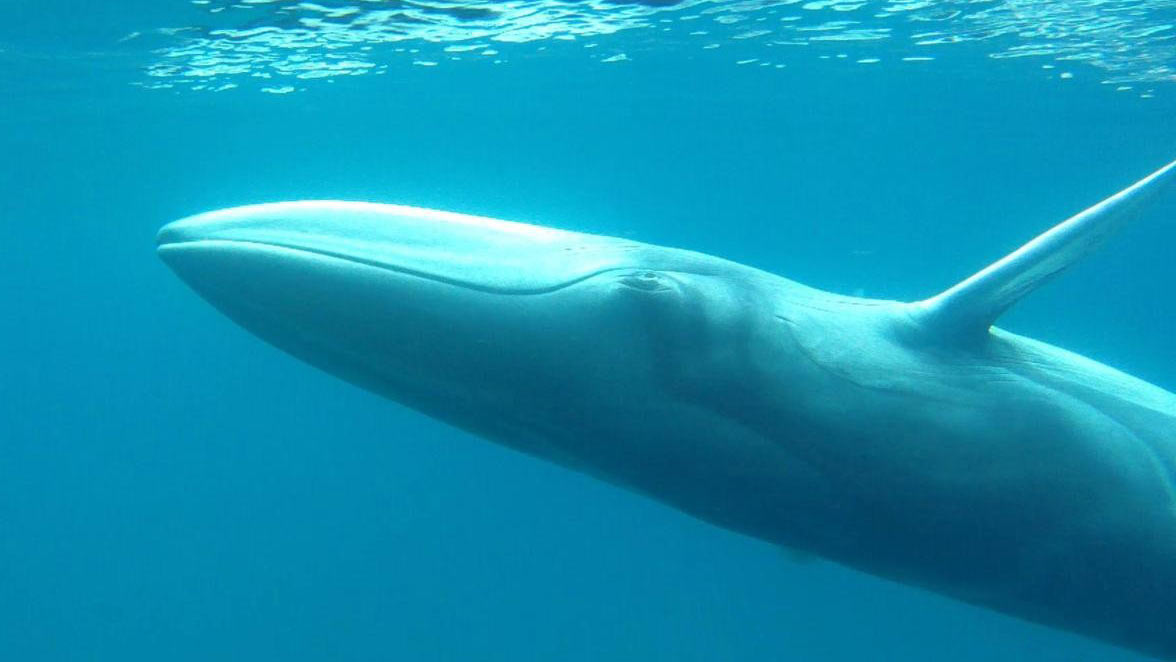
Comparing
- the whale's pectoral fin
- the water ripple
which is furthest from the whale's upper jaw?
the water ripple

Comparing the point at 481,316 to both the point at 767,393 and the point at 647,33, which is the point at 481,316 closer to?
the point at 767,393

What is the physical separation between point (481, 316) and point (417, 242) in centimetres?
50

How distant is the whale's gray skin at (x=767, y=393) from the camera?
4.00 metres

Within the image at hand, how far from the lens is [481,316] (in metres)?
4.02

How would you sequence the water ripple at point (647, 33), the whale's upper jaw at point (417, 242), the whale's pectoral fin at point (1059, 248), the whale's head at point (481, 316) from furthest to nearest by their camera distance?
the water ripple at point (647, 33), the whale's upper jaw at point (417, 242), the whale's head at point (481, 316), the whale's pectoral fin at point (1059, 248)

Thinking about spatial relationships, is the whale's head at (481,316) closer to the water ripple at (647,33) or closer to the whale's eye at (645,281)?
the whale's eye at (645,281)

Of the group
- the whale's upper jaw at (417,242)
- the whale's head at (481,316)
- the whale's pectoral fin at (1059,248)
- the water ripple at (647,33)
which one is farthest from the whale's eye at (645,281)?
the water ripple at (647,33)

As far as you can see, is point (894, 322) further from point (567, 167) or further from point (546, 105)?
point (567, 167)

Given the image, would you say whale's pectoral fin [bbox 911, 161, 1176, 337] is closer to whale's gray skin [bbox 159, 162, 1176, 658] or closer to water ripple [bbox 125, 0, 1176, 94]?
whale's gray skin [bbox 159, 162, 1176, 658]

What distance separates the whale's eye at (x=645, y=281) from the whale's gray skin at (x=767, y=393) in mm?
14

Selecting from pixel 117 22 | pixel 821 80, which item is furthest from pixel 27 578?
pixel 821 80

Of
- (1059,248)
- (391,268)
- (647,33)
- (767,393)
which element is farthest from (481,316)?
(647,33)

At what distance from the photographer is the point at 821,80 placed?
35.1 m

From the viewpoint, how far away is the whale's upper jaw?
4.13 metres
